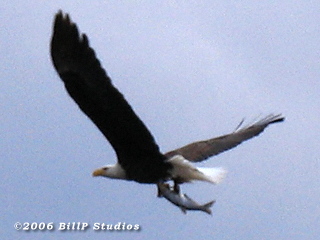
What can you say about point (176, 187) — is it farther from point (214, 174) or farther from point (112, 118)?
point (112, 118)

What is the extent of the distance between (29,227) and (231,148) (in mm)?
2231

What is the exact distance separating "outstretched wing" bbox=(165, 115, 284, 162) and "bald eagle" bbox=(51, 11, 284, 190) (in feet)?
1.71

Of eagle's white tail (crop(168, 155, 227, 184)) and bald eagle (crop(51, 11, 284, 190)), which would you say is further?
eagle's white tail (crop(168, 155, 227, 184))

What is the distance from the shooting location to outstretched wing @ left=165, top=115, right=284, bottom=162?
2172 cm

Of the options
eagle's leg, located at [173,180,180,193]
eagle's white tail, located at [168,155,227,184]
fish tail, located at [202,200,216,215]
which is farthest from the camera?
eagle's leg, located at [173,180,180,193]

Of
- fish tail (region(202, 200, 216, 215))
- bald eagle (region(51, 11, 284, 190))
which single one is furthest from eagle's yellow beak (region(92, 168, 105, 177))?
fish tail (region(202, 200, 216, 215))

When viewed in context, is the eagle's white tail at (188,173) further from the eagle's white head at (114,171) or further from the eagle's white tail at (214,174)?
the eagle's white head at (114,171)

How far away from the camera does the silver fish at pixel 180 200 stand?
1989 centimetres

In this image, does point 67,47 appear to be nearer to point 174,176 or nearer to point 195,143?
point 174,176

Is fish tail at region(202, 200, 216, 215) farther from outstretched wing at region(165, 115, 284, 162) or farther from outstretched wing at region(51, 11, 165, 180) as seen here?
outstretched wing at region(165, 115, 284, 162)

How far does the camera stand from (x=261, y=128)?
22.0 metres

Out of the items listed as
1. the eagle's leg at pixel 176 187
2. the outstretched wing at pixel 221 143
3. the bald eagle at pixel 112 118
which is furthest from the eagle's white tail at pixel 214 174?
the outstretched wing at pixel 221 143

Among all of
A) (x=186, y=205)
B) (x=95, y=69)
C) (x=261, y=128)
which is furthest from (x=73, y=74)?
(x=261, y=128)

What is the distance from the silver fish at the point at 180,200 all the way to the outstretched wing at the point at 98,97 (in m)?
0.26
